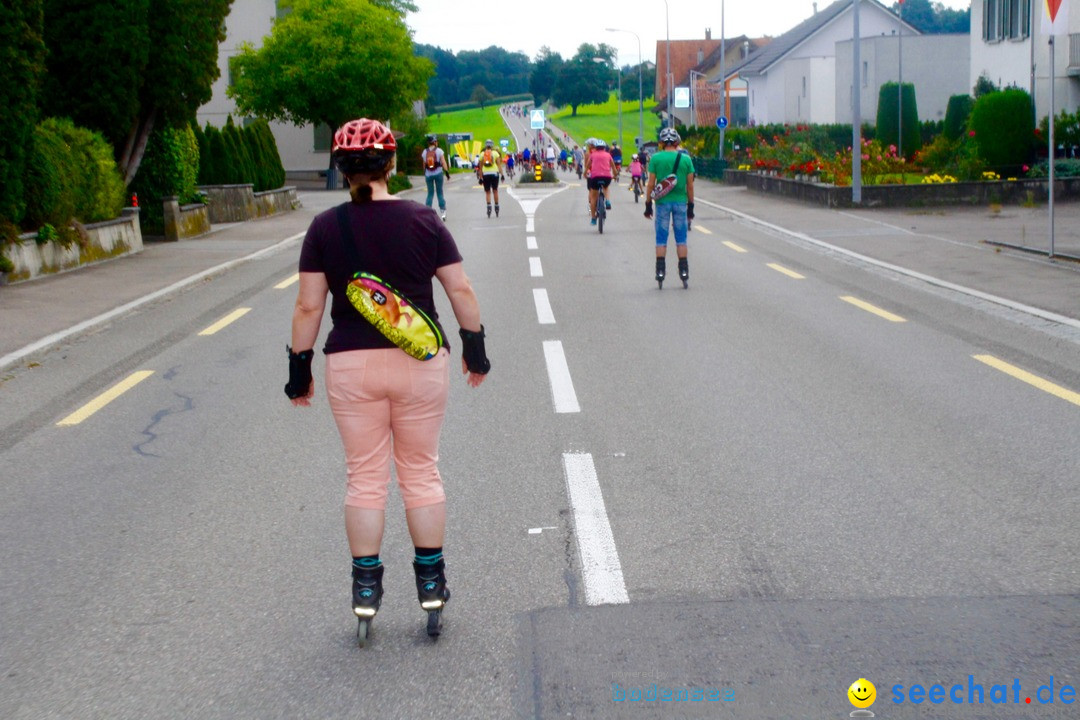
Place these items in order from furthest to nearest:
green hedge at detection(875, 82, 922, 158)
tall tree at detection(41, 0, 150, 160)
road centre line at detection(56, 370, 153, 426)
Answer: green hedge at detection(875, 82, 922, 158) < tall tree at detection(41, 0, 150, 160) < road centre line at detection(56, 370, 153, 426)

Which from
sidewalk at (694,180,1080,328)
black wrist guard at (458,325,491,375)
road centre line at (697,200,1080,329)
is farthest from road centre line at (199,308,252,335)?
black wrist guard at (458,325,491,375)

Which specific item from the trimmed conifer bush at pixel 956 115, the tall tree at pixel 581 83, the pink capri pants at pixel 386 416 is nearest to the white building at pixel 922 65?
the trimmed conifer bush at pixel 956 115

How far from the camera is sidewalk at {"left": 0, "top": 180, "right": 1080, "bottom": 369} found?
1317cm

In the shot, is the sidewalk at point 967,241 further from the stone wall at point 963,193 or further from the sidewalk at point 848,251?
the stone wall at point 963,193

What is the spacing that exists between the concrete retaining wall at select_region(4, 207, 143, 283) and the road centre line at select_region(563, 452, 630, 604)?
12111 mm

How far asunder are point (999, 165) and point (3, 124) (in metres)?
23.4

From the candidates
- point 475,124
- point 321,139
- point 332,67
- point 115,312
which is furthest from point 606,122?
point 115,312

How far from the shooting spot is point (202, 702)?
390 cm

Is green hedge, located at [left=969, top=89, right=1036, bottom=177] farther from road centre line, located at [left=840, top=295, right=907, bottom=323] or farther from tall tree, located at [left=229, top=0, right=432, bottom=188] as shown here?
tall tree, located at [left=229, top=0, right=432, bottom=188]

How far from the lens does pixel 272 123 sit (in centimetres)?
6406

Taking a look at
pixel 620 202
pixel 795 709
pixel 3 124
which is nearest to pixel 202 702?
pixel 795 709

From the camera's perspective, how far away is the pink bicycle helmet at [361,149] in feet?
14.0

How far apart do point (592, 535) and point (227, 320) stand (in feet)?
28.7

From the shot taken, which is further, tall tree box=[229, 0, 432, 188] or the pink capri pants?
Answer: tall tree box=[229, 0, 432, 188]
